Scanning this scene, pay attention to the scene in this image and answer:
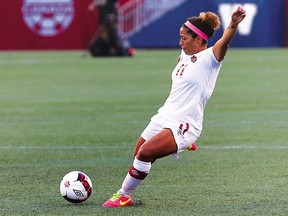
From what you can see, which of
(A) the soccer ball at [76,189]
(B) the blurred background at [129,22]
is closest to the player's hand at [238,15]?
(A) the soccer ball at [76,189]

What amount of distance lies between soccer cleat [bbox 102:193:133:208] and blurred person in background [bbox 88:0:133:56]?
23958mm

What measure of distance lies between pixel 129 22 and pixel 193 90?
29.8 meters

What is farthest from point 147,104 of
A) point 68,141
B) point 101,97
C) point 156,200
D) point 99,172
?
point 156,200

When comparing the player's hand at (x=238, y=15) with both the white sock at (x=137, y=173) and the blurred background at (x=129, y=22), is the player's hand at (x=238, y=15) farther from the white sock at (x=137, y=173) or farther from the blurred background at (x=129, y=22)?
the blurred background at (x=129, y=22)

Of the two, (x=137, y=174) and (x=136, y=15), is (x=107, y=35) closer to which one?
(x=136, y=15)

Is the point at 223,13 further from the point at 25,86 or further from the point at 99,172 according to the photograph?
the point at 99,172

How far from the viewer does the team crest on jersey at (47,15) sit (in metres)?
37.5

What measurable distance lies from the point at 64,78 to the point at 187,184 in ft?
49.6

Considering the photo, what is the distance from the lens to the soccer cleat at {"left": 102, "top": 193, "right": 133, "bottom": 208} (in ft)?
28.1

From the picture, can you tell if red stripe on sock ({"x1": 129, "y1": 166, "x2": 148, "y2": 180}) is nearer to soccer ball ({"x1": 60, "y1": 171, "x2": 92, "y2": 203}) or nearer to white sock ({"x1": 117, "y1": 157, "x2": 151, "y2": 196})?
white sock ({"x1": 117, "y1": 157, "x2": 151, "y2": 196})

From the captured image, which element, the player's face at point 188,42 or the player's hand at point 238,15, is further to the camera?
the player's face at point 188,42

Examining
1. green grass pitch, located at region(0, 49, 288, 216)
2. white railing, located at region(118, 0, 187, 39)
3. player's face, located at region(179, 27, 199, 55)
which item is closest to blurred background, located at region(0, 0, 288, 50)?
white railing, located at region(118, 0, 187, 39)

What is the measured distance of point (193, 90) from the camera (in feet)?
28.5

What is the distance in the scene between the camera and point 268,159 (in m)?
11.6
